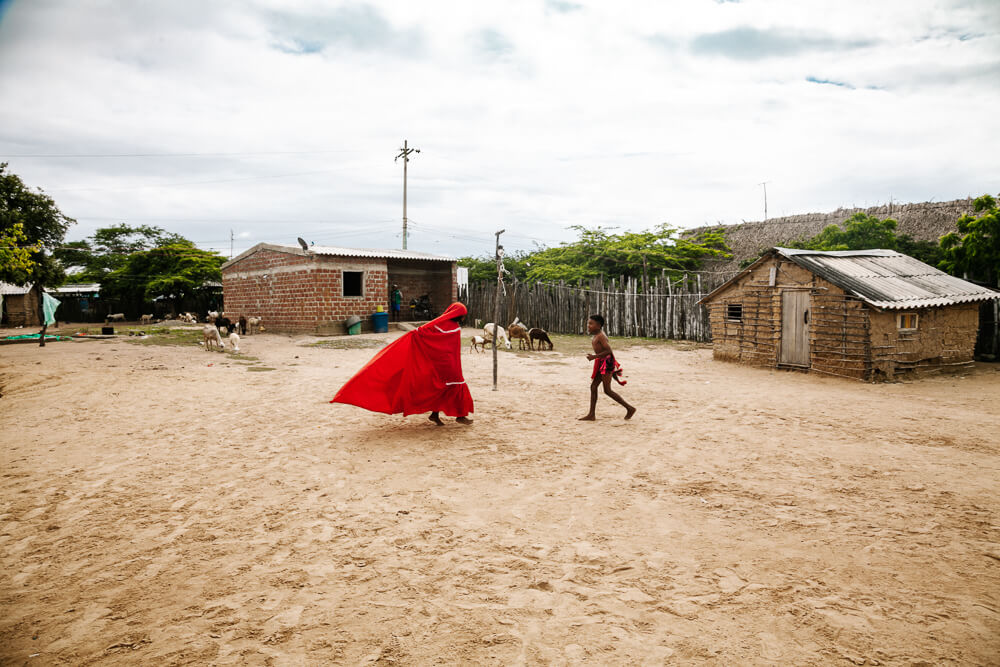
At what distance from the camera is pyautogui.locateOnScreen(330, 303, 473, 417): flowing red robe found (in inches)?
228

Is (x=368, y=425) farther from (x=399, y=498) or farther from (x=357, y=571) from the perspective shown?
(x=357, y=571)

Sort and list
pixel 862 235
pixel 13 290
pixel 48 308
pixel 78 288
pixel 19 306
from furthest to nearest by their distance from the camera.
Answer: pixel 78 288 → pixel 13 290 → pixel 19 306 → pixel 862 235 → pixel 48 308

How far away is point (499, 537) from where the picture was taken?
3.58 m

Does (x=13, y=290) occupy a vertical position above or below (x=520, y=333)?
above

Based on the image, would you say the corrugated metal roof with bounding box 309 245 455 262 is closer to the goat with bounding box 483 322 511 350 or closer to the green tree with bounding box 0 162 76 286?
the goat with bounding box 483 322 511 350

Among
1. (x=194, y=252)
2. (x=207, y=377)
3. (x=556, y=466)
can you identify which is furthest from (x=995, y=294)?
(x=194, y=252)

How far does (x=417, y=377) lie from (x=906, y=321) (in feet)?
31.6

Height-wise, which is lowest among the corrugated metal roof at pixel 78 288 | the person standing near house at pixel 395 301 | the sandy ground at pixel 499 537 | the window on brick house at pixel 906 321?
the sandy ground at pixel 499 537

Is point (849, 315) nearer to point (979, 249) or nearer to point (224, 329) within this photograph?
point (979, 249)

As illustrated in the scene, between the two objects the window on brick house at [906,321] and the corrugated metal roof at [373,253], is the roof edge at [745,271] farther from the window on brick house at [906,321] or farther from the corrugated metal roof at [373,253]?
the corrugated metal roof at [373,253]

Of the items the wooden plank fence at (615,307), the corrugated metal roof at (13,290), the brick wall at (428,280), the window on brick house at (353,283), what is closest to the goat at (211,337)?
the window on brick house at (353,283)

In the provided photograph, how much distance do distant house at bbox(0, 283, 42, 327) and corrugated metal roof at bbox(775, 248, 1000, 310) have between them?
32.7 metres

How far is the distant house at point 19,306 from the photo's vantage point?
2661 centimetres

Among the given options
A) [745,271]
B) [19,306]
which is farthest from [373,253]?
[19,306]
